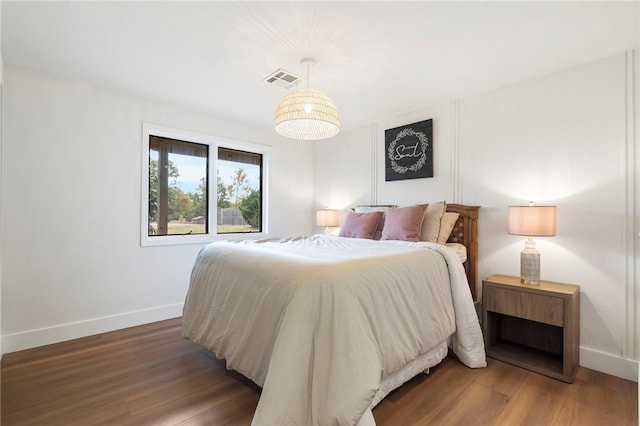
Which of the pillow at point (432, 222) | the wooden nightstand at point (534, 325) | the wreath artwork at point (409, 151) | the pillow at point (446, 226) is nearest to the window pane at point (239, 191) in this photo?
the wreath artwork at point (409, 151)

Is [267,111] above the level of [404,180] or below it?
above

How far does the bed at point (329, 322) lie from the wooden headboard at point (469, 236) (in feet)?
2.18

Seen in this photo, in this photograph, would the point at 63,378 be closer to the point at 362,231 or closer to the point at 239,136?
the point at 362,231

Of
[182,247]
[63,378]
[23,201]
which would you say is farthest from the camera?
[182,247]

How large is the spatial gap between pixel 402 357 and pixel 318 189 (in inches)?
127

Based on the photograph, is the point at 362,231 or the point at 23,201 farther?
the point at 362,231

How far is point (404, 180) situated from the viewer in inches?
138

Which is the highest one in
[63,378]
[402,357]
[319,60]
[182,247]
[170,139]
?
[319,60]

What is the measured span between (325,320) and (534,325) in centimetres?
211

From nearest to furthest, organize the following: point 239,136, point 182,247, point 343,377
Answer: point 343,377
point 182,247
point 239,136

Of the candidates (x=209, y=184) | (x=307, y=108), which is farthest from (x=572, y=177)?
(x=209, y=184)

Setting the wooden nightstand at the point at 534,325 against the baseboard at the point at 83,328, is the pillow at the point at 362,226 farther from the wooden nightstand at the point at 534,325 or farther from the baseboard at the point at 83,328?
the baseboard at the point at 83,328

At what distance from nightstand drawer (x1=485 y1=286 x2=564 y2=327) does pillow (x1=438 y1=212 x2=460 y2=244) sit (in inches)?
23.2

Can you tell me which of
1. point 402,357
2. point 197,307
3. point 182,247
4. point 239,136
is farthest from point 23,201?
point 402,357
